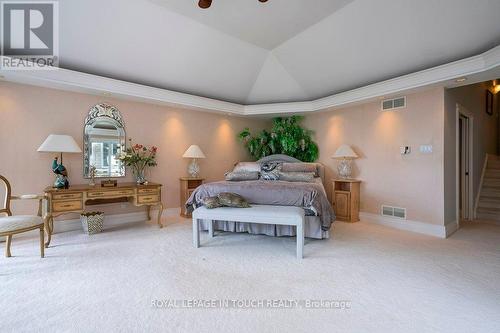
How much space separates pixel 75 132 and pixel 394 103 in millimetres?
6117

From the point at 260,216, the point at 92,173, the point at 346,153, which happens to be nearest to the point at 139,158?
the point at 92,173

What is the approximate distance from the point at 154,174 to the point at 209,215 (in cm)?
245

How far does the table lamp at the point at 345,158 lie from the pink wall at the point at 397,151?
0.19 m

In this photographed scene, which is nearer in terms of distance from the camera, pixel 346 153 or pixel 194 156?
pixel 346 153

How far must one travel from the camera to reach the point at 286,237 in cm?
402

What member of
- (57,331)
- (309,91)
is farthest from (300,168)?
(57,331)

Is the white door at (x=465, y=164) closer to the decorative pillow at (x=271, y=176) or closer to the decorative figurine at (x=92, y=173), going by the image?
the decorative pillow at (x=271, y=176)

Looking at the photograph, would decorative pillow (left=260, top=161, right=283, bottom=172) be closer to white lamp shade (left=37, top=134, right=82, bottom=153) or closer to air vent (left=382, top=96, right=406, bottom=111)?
air vent (left=382, top=96, right=406, bottom=111)

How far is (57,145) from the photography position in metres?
3.84

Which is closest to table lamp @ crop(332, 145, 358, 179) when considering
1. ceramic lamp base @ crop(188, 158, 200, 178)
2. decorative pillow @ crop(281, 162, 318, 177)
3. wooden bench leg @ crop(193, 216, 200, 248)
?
decorative pillow @ crop(281, 162, 318, 177)

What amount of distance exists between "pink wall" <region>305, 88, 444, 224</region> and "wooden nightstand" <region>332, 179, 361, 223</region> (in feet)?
0.99

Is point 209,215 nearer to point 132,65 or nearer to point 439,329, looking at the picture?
point 439,329

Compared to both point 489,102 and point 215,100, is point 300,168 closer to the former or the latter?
point 215,100

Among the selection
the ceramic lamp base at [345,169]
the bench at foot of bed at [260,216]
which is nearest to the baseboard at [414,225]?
the ceramic lamp base at [345,169]
